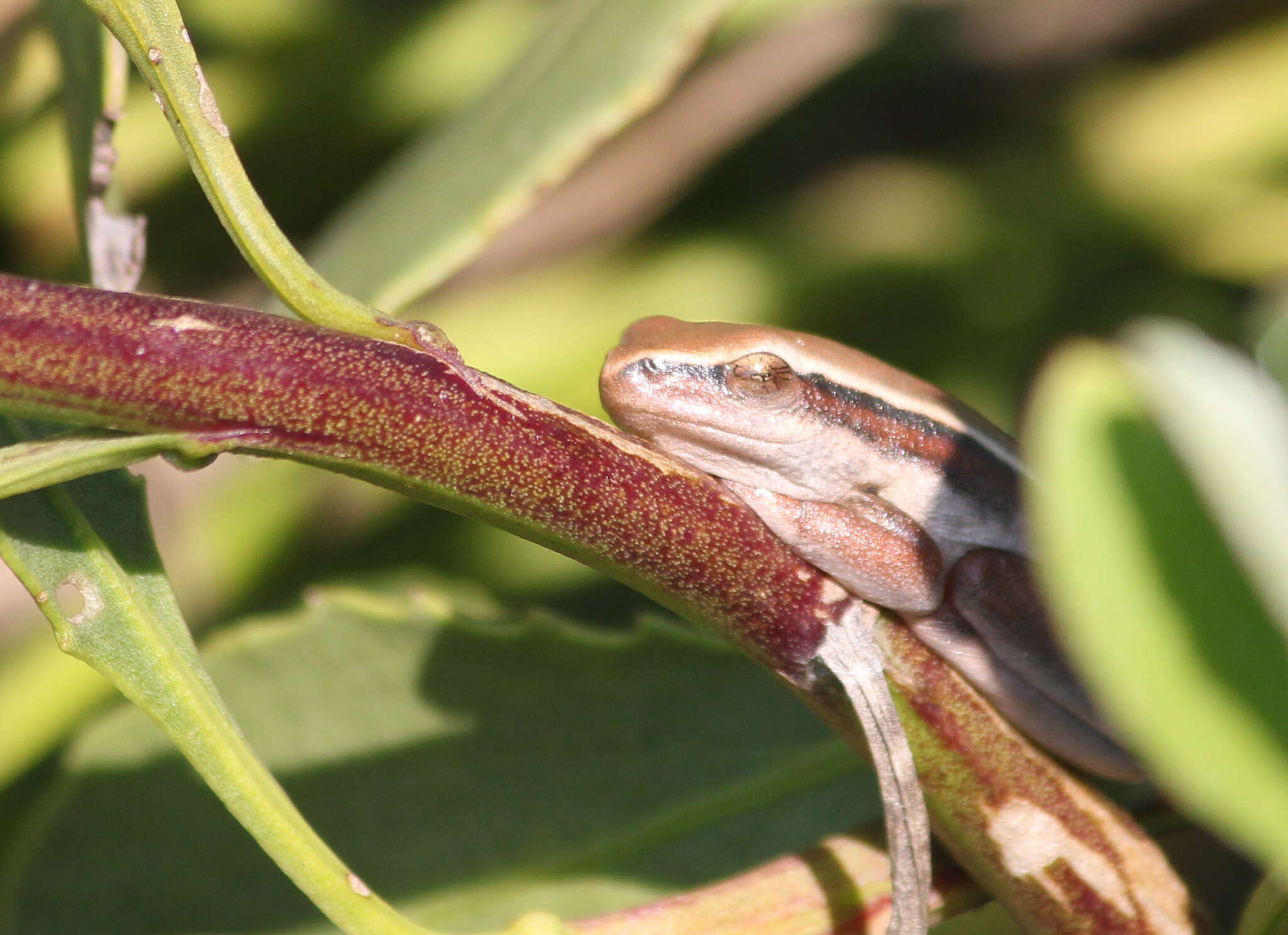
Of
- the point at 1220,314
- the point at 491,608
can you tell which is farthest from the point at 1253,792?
the point at 1220,314

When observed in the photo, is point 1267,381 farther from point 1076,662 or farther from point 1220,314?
point 1220,314

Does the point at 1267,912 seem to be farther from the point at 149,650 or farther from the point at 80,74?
the point at 80,74

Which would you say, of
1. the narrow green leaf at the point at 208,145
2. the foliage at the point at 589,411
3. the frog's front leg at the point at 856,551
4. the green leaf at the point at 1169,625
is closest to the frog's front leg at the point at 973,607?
the frog's front leg at the point at 856,551

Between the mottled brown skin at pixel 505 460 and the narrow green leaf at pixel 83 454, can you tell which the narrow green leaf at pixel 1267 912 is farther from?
the narrow green leaf at pixel 83 454

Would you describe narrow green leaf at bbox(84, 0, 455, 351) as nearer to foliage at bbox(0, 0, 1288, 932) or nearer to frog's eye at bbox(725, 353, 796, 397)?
foliage at bbox(0, 0, 1288, 932)

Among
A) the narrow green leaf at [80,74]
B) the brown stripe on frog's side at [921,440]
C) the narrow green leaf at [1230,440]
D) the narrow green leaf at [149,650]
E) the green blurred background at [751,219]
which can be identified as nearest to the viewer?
→ the narrow green leaf at [1230,440]

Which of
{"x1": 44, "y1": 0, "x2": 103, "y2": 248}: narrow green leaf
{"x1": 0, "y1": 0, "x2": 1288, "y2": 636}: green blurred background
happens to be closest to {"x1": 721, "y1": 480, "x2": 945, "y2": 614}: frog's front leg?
{"x1": 44, "y1": 0, "x2": 103, "y2": 248}: narrow green leaf
